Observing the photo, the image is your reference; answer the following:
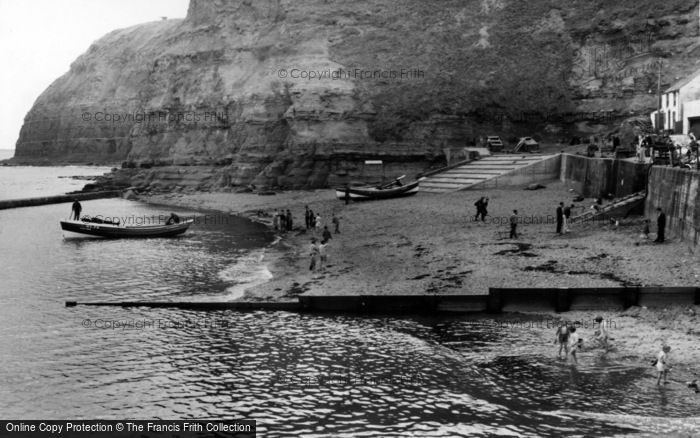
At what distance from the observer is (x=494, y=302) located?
24516 millimetres

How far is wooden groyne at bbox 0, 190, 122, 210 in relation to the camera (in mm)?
74500

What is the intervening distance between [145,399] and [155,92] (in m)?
88.7

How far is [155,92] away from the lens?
100 meters

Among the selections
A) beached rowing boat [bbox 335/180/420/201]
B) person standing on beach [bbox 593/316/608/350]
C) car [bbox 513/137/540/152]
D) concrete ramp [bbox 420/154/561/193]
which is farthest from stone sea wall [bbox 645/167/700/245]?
car [bbox 513/137/540/152]

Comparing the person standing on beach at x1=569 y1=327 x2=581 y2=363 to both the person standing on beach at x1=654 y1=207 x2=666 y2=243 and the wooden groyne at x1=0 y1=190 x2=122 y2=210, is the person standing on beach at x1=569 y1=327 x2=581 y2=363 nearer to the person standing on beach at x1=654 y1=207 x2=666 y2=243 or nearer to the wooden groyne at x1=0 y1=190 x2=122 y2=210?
the person standing on beach at x1=654 y1=207 x2=666 y2=243

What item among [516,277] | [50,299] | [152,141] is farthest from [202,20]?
[516,277]

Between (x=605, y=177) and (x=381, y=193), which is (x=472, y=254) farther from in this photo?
(x=381, y=193)

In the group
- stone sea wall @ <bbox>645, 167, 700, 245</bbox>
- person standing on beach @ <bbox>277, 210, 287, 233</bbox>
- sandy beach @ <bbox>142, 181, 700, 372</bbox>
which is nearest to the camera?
sandy beach @ <bbox>142, 181, 700, 372</bbox>

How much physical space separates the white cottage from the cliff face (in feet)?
46.5

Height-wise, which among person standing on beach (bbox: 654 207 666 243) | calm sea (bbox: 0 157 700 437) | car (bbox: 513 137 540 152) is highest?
car (bbox: 513 137 540 152)

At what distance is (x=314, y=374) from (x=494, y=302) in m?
8.31

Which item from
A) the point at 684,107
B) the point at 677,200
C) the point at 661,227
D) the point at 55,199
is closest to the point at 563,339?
the point at 661,227

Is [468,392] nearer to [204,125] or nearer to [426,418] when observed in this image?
[426,418]

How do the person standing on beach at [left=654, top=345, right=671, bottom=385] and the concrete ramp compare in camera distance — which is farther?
the concrete ramp
